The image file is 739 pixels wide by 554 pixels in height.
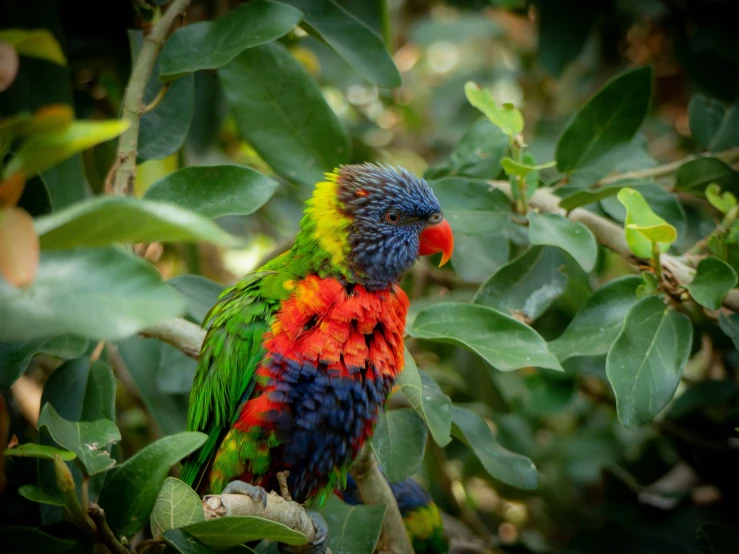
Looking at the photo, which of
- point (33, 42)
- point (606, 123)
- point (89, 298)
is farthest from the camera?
point (606, 123)

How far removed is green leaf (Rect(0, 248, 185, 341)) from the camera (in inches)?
37.9

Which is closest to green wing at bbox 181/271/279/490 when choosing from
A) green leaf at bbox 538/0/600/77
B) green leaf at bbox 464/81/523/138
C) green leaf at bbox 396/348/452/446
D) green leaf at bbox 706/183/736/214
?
green leaf at bbox 396/348/452/446

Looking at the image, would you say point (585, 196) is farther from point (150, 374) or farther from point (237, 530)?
point (150, 374)

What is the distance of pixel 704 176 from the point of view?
2.47m

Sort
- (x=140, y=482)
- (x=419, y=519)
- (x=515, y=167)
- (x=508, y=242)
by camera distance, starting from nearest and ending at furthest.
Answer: (x=140, y=482) → (x=515, y=167) → (x=508, y=242) → (x=419, y=519)

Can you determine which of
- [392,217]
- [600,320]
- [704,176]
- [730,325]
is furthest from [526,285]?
[704,176]

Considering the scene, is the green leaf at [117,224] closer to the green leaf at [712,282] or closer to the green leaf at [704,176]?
the green leaf at [712,282]

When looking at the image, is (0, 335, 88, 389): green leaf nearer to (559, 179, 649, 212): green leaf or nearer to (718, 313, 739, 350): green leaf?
(559, 179, 649, 212): green leaf

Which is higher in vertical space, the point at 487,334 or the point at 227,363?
the point at 487,334

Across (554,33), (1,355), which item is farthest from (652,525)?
(1,355)

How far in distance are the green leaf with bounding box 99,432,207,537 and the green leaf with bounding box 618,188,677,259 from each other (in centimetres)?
138

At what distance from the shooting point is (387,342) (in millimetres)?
2072

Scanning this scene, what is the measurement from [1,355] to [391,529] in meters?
1.37

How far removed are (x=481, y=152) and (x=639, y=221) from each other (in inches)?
28.6
